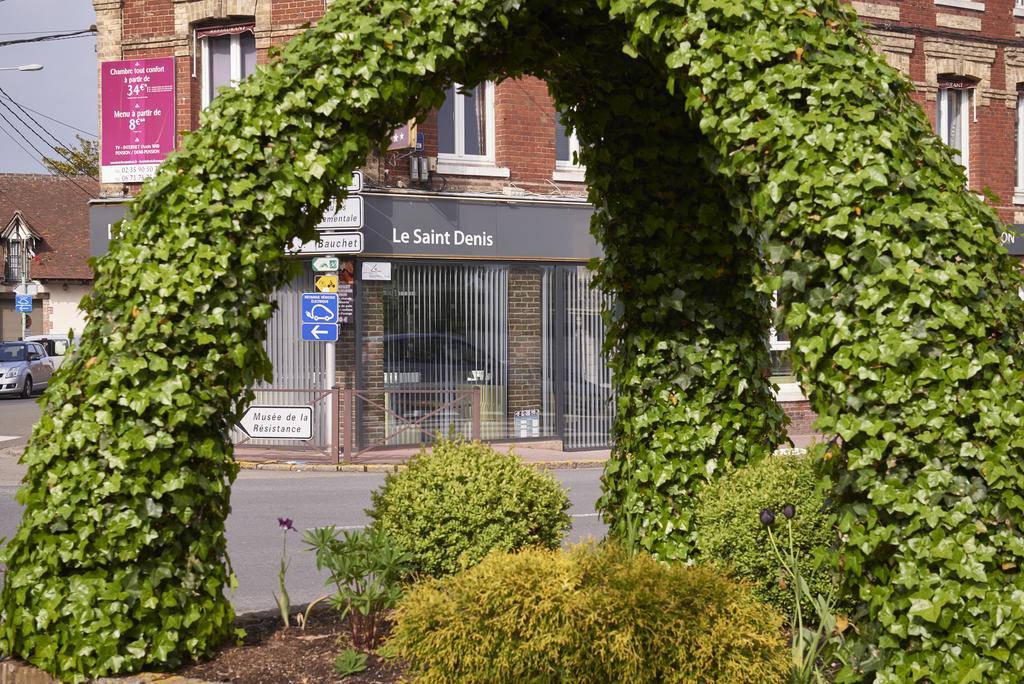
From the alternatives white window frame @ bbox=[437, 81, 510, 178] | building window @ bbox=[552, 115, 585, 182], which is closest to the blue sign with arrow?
white window frame @ bbox=[437, 81, 510, 178]

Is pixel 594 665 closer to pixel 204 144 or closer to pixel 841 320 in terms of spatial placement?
pixel 841 320

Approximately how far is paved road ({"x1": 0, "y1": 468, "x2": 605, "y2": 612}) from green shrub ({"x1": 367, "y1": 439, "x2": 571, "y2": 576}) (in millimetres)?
389

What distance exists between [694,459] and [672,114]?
1.83 m

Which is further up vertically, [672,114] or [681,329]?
[672,114]

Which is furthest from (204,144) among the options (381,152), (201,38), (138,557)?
(201,38)

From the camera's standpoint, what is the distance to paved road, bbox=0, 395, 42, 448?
21.0m

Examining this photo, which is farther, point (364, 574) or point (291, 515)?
point (291, 515)

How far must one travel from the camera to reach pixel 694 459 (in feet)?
19.4

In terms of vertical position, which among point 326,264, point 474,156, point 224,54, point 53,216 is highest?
point 53,216

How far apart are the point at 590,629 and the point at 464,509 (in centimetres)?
205

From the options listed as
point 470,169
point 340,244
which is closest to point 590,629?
point 340,244

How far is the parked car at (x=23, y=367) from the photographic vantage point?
3356cm

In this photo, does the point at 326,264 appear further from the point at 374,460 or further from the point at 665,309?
the point at 665,309

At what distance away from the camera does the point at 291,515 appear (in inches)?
475
